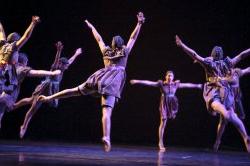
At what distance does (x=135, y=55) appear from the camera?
1048 cm

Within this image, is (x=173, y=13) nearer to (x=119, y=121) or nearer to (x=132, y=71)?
(x=132, y=71)

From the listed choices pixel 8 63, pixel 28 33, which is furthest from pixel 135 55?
pixel 28 33

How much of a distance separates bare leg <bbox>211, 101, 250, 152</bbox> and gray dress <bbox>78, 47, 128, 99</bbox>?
1622 mm

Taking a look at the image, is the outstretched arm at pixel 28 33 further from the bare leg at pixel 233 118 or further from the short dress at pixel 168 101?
→ the short dress at pixel 168 101

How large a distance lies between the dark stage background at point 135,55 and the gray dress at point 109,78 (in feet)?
13.8

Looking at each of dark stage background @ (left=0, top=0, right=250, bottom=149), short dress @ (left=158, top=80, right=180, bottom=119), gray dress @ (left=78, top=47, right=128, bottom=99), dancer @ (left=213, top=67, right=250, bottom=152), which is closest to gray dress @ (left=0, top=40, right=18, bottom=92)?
gray dress @ (left=78, top=47, right=128, bottom=99)

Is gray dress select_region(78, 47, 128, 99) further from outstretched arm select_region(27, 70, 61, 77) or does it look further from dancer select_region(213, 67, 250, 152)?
dancer select_region(213, 67, 250, 152)

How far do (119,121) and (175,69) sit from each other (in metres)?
1.73

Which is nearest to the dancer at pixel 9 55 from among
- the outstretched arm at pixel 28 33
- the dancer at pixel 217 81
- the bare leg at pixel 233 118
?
the outstretched arm at pixel 28 33

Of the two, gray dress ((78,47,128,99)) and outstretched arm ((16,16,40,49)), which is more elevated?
outstretched arm ((16,16,40,49))

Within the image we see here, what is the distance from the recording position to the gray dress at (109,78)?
6023mm

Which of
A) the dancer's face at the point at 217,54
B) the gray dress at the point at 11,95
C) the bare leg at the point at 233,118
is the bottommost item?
the bare leg at the point at 233,118

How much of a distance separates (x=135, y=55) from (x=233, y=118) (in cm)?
416

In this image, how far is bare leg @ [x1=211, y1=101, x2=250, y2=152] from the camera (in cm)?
656
